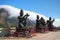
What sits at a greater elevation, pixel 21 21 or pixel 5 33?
pixel 21 21

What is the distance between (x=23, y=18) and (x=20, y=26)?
110cm

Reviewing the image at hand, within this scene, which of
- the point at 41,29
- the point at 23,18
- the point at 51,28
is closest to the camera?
the point at 23,18

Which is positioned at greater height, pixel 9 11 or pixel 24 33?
pixel 9 11

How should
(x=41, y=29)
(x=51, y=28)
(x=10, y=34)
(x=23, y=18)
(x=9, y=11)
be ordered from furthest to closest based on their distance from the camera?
(x=9, y=11) < (x=51, y=28) < (x=41, y=29) < (x=23, y=18) < (x=10, y=34)

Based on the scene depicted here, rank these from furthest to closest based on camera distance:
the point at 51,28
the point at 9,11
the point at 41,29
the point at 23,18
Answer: the point at 9,11 < the point at 51,28 < the point at 41,29 < the point at 23,18

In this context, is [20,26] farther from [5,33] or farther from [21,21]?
[5,33]

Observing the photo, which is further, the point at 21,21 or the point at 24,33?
the point at 21,21

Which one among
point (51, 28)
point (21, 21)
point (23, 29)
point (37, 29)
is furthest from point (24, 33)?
point (51, 28)

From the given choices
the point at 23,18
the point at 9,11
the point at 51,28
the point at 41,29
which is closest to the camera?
the point at 23,18

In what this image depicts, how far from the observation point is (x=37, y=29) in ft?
103

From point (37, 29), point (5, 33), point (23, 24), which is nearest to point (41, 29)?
point (37, 29)

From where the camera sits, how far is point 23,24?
22.9 m

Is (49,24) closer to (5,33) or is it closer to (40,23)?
(40,23)

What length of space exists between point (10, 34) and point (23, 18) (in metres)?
2.86
